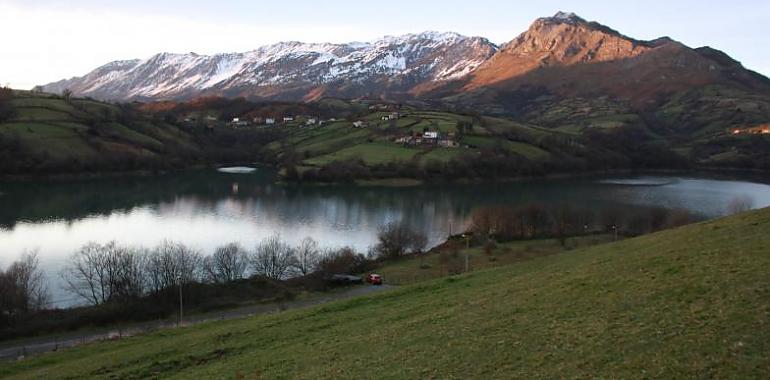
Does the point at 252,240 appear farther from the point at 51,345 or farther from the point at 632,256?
the point at 632,256

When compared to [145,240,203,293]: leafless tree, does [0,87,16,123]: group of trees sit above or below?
above

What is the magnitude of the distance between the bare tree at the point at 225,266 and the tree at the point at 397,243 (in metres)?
12.1

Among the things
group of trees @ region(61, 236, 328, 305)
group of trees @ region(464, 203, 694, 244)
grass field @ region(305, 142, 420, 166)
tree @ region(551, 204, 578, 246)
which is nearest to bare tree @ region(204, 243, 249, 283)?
group of trees @ region(61, 236, 328, 305)

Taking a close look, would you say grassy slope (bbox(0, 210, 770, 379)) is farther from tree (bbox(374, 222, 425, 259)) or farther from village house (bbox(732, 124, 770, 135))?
village house (bbox(732, 124, 770, 135))

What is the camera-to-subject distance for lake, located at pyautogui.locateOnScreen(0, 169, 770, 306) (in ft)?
207

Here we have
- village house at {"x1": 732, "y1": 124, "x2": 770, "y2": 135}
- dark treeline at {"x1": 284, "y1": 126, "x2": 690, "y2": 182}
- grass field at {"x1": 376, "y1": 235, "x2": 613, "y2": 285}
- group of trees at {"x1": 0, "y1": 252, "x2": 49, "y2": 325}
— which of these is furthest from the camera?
village house at {"x1": 732, "y1": 124, "x2": 770, "y2": 135}

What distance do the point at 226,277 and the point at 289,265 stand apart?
210 inches

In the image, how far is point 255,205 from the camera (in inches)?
3497

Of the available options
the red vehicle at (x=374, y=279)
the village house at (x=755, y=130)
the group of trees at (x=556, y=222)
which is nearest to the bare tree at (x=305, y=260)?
the red vehicle at (x=374, y=279)

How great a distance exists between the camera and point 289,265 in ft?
154

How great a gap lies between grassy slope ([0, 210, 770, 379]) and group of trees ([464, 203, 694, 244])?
35.6 m

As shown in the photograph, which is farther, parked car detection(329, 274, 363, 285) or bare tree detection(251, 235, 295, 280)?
bare tree detection(251, 235, 295, 280)

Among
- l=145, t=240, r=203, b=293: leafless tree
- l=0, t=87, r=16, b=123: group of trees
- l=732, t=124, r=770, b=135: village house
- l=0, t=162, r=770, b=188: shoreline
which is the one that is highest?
l=0, t=87, r=16, b=123: group of trees

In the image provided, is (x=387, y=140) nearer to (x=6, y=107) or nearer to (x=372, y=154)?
(x=372, y=154)
